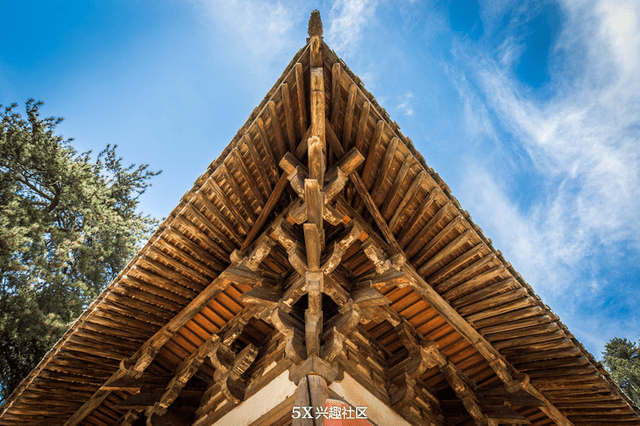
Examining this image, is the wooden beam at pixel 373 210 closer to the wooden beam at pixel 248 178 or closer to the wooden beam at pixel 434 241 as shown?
the wooden beam at pixel 434 241

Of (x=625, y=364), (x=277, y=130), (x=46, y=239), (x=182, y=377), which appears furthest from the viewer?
(x=625, y=364)

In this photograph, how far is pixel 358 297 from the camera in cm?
456

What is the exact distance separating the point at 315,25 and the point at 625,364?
1956cm

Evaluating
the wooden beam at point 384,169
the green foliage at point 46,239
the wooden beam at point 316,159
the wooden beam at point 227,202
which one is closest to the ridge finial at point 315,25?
the wooden beam at point 316,159

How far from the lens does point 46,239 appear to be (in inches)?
481

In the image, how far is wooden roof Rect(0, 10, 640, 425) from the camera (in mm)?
4508

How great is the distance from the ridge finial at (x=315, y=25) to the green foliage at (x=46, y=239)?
9690 mm

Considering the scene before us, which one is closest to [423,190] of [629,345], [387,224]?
[387,224]

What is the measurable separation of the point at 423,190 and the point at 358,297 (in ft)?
4.85

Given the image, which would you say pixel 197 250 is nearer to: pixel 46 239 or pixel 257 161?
pixel 257 161

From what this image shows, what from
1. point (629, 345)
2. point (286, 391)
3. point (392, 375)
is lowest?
point (286, 391)

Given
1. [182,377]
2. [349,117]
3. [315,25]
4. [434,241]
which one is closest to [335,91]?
[349,117]

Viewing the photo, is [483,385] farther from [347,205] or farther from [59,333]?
[59,333]

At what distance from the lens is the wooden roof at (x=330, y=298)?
4508 mm
